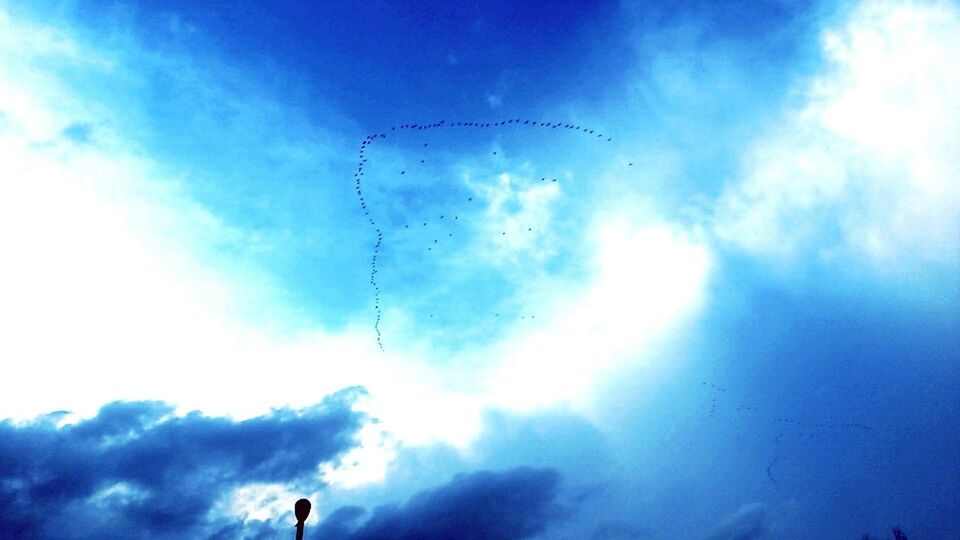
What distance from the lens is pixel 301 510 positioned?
49.8 metres

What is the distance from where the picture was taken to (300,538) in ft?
162

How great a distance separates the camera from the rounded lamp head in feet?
163

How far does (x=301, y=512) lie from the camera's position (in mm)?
49719

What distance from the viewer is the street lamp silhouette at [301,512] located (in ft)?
162

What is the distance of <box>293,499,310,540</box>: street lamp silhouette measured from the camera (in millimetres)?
49469

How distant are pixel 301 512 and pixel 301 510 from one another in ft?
0.27

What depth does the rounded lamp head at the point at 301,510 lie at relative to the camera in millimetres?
49562
